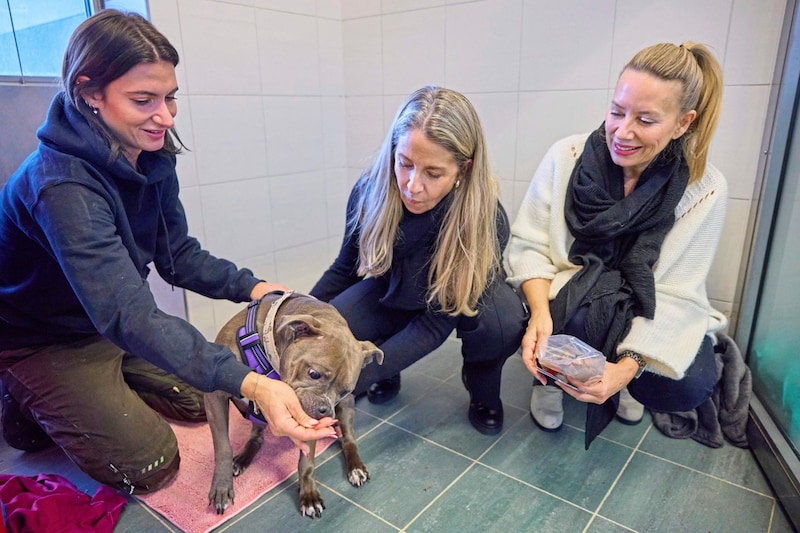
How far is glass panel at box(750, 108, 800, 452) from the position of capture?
5.61 feet

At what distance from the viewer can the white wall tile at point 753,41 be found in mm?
1746

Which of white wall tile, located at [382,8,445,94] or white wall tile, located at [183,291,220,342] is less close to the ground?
white wall tile, located at [382,8,445,94]

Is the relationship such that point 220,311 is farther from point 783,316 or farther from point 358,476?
point 783,316

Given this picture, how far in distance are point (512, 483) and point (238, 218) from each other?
151 cm

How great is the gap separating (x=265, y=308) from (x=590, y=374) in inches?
35.6

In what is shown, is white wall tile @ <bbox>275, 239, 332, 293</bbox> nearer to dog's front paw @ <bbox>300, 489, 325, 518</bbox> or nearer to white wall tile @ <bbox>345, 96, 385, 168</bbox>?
white wall tile @ <bbox>345, 96, 385, 168</bbox>

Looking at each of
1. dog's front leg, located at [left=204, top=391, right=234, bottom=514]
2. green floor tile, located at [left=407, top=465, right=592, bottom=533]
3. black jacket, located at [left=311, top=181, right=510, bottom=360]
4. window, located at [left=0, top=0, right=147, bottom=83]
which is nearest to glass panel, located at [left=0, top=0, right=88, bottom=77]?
window, located at [left=0, top=0, right=147, bottom=83]

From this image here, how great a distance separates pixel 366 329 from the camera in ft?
6.15

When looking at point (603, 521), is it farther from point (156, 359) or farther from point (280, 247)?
Result: point (280, 247)

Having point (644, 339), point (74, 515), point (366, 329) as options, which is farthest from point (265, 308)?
point (644, 339)

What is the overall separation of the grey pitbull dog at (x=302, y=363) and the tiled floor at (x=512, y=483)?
7cm

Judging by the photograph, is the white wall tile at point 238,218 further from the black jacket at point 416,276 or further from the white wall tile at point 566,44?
the white wall tile at point 566,44

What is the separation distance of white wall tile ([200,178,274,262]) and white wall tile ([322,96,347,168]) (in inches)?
16.9

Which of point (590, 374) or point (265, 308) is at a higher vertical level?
point (265, 308)
